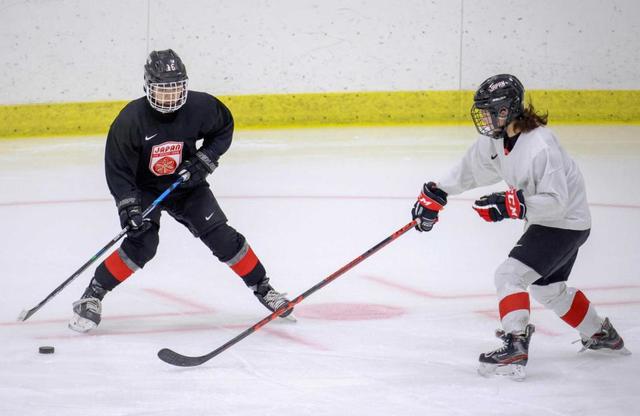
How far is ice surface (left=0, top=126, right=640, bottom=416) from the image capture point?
9.07 ft

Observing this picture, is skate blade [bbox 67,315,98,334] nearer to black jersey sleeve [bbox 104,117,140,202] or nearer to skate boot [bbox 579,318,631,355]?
black jersey sleeve [bbox 104,117,140,202]

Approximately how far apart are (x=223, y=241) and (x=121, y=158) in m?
0.45

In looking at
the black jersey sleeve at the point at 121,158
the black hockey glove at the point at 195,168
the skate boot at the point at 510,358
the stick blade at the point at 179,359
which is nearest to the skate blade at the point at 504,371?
the skate boot at the point at 510,358

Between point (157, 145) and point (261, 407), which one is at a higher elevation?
point (157, 145)

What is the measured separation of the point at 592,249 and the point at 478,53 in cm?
396

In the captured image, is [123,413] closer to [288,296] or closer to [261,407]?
[261,407]

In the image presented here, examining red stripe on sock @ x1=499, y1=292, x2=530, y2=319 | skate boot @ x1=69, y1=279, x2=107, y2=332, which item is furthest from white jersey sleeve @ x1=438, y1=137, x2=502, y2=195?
skate boot @ x1=69, y1=279, x2=107, y2=332

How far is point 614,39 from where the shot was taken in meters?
8.27

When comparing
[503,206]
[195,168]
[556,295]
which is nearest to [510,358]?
[556,295]

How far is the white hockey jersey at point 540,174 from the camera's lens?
2.83 m

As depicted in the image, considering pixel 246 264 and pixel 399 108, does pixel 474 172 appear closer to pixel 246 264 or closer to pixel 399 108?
pixel 246 264

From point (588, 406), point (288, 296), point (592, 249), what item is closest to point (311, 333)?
point (288, 296)

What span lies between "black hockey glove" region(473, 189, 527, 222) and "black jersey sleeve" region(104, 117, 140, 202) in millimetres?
1192

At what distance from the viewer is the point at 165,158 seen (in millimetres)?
3461
